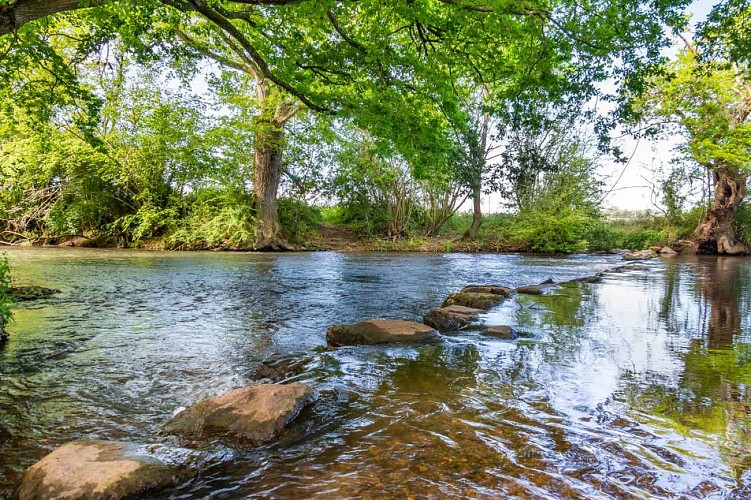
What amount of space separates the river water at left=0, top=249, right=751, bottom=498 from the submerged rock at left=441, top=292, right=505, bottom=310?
0.30m

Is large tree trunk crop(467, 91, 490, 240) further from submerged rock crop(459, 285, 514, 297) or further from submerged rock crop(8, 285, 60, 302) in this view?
submerged rock crop(8, 285, 60, 302)

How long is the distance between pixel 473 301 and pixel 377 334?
8.83 ft

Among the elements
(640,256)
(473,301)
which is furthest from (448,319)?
(640,256)

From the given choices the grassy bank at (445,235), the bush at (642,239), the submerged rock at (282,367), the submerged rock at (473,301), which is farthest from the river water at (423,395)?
the bush at (642,239)

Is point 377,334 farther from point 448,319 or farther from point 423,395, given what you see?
point 423,395

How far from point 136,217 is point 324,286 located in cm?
1621

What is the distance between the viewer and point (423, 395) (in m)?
3.07

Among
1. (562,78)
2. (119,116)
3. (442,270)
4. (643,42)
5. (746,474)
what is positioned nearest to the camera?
(746,474)

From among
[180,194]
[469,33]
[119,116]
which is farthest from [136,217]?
[469,33]

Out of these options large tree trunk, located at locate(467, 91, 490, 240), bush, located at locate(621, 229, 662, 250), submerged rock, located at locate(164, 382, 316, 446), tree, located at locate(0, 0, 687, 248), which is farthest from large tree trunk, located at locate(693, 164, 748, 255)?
submerged rock, located at locate(164, 382, 316, 446)

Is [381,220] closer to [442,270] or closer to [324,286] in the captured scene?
[442,270]

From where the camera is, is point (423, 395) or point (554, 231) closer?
point (423, 395)

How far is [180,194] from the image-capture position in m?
21.8

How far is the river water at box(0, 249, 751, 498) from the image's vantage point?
204 cm
